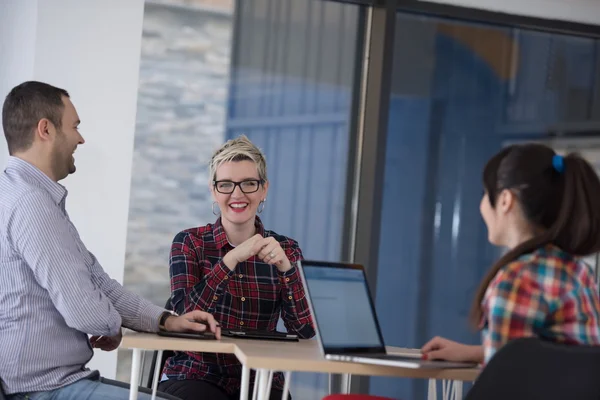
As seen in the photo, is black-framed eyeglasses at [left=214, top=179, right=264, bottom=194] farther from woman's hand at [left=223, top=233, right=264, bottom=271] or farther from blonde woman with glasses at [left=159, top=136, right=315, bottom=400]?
woman's hand at [left=223, top=233, right=264, bottom=271]

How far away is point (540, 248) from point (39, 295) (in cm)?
129

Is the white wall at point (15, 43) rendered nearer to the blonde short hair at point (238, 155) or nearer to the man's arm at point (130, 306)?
the blonde short hair at point (238, 155)

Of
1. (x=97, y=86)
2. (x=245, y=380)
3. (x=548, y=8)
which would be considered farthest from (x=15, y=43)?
(x=548, y=8)

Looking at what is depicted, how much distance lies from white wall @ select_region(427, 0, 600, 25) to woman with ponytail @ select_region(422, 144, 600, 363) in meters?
3.13

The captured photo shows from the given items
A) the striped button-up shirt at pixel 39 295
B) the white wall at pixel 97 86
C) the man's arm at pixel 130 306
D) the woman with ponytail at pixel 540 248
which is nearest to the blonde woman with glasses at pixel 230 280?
the man's arm at pixel 130 306

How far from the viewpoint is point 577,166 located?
6.37 ft

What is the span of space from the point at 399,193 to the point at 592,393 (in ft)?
10.5

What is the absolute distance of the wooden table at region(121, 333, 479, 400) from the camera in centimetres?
202

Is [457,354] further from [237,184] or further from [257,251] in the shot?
[237,184]

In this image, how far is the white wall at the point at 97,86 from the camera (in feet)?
13.4

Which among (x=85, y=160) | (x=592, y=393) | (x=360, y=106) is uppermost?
(x=360, y=106)

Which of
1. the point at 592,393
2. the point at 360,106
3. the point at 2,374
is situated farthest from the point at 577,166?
the point at 360,106

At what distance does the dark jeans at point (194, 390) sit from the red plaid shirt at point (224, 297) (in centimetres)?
3

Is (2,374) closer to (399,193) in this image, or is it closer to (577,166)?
(577,166)
